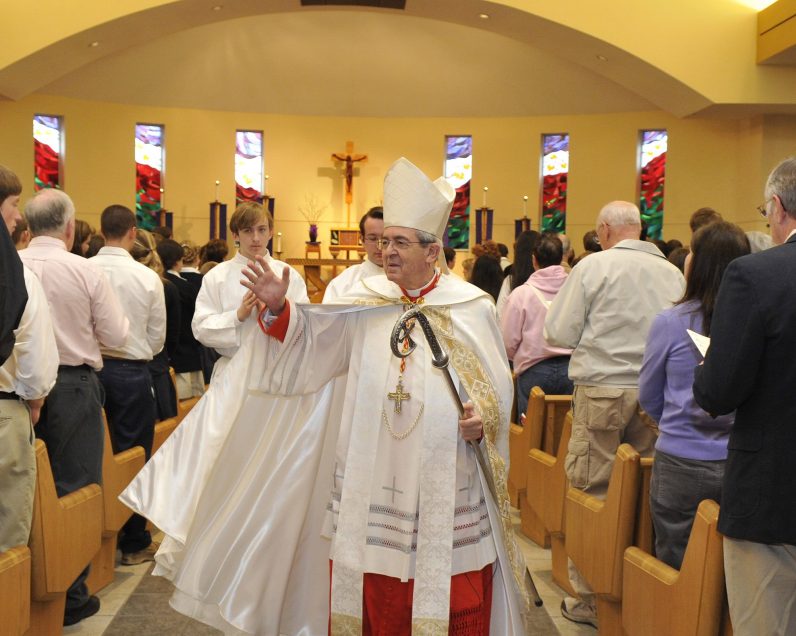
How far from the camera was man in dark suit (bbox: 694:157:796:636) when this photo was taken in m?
2.53

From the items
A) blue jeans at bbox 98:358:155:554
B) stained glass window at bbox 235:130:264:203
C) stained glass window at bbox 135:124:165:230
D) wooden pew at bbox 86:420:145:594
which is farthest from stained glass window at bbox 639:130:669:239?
wooden pew at bbox 86:420:145:594

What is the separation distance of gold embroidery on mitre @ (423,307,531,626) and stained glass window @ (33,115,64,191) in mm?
14280

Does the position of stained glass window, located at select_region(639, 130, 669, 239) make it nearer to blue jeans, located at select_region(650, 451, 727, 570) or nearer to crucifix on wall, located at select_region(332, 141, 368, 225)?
crucifix on wall, located at select_region(332, 141, 368, 225)

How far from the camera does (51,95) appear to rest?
16.2 m

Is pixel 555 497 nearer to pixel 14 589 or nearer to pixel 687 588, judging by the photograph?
pixel 687 588

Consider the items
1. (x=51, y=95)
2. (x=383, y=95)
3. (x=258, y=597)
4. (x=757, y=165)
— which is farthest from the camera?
(x=383, y=95)

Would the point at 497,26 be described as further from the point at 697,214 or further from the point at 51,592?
the point at 51,592

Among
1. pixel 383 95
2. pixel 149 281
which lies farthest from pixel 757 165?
pixel 149 281

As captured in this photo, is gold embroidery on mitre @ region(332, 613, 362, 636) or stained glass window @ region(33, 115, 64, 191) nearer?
gold embroidery on mitre @ region(332, 613, 362, 636)

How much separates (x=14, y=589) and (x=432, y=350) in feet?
4.82

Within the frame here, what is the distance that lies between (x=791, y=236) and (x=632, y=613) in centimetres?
143

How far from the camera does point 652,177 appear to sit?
16.8 meters

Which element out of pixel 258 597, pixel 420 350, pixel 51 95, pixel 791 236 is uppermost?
pixel 51 95

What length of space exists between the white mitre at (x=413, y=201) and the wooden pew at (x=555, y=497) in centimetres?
212
